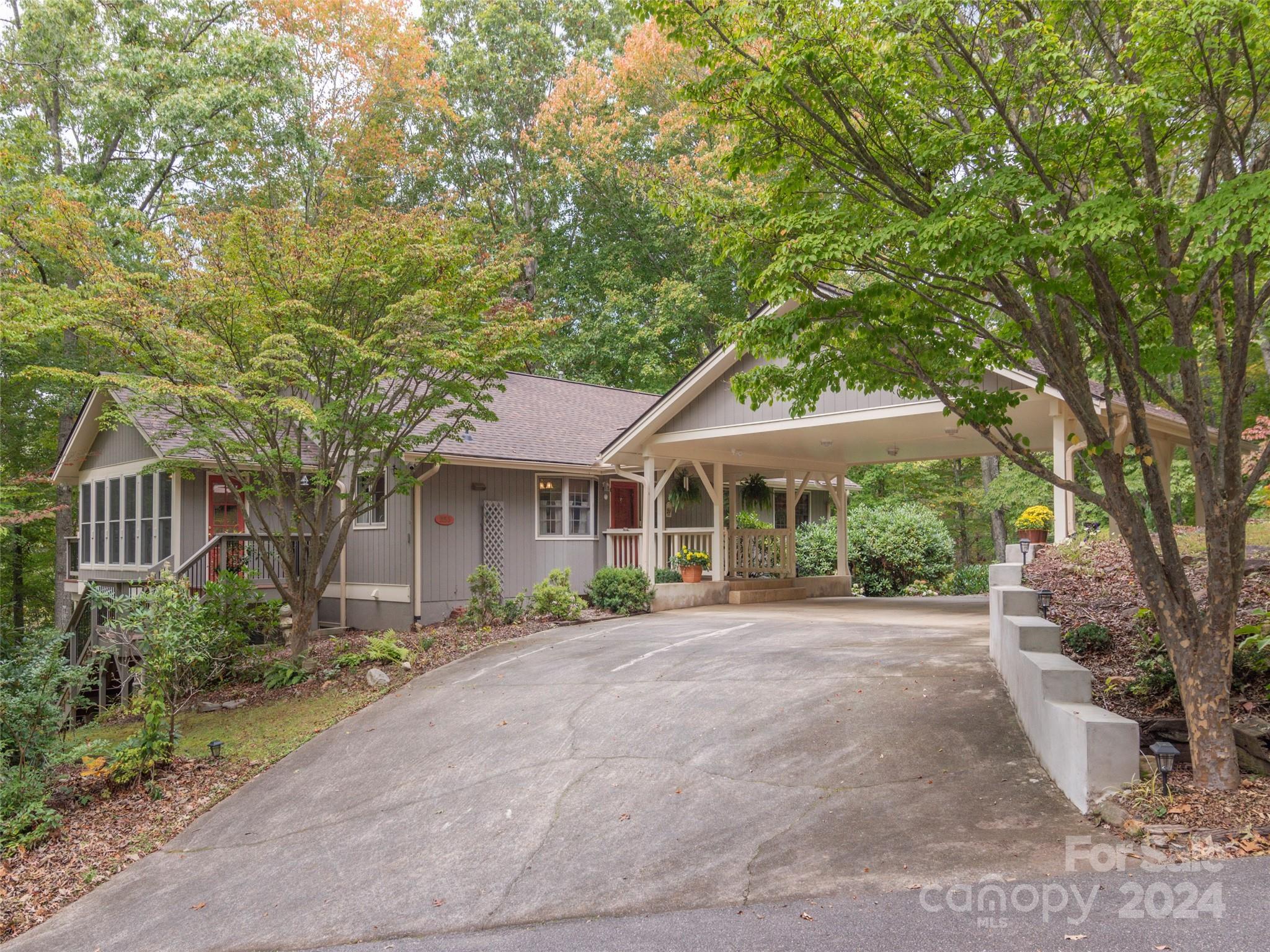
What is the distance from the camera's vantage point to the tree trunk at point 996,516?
78.2 ft

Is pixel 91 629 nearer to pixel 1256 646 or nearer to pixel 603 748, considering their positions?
pixel 603 748

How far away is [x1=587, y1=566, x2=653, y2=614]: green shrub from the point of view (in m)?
14.4

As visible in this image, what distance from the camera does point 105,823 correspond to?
704 centimetres

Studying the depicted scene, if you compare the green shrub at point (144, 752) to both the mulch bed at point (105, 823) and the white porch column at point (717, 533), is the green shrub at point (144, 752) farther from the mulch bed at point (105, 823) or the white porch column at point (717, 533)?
the white porch column at point (717, 533)

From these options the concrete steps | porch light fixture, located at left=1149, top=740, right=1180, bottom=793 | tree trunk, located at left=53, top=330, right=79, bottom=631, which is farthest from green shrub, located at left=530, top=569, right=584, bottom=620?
tree trunk, located at left=53, top=330, right=79, bottom=631

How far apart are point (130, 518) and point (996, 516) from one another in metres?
21.5

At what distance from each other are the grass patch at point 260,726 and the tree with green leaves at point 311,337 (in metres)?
1.45

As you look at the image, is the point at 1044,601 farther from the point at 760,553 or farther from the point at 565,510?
the point at 565,510

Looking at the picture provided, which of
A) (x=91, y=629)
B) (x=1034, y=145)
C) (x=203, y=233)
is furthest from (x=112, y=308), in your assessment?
(x=1034, y=145)

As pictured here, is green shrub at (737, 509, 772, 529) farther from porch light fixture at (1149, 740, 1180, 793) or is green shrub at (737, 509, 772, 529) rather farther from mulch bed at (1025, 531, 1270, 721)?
porch light fixture at (1149, 740, 1180, 793)

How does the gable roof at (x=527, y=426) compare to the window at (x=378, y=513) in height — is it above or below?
above

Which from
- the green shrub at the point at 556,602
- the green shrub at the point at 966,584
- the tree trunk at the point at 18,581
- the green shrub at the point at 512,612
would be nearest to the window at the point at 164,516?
the green shrub at the point at 512,612

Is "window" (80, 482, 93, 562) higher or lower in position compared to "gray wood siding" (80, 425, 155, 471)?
lower

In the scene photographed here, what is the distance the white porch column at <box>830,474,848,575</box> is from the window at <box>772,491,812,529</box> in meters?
4.30
